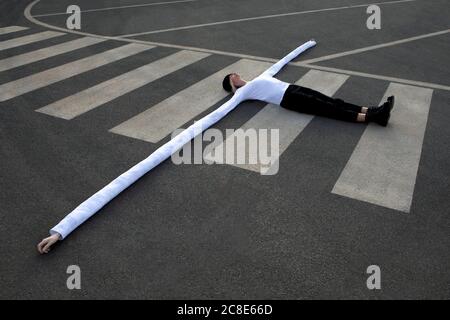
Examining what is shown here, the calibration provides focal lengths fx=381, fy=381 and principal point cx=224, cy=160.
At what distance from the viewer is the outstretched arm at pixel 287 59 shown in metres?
7.08

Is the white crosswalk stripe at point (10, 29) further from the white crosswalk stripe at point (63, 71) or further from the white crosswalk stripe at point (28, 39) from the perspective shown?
the white crosswalk stripe at point (63, 71)

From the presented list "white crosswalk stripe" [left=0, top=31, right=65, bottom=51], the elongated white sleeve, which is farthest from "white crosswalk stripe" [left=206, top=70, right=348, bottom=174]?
"white crosswalk stripe" [left=0, top=31, right=65, bottom=51]

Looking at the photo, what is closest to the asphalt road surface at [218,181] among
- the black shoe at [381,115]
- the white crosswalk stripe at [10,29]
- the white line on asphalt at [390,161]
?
the white line on asphalt at [390,161]

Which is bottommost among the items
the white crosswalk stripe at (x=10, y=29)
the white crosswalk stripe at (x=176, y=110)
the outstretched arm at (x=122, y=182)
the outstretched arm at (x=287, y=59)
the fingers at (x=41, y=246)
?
the fingers at (x=41, y=246)

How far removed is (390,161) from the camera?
4613mm

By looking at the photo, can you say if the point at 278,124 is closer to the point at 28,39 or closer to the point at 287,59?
the point at 287,59

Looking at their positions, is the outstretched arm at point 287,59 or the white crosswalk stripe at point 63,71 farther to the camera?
the outstretched arm at point 287,59

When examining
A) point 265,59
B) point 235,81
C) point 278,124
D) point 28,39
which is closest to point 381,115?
point 278,124

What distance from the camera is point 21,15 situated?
38.9 feet

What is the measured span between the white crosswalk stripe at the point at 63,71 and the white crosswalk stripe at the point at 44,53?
798 millimetres

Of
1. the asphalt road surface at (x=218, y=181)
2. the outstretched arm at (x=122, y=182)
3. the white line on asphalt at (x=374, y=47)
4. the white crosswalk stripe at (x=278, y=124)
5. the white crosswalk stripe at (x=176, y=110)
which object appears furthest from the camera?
the white line on asphalt at (x=374, y=47)
